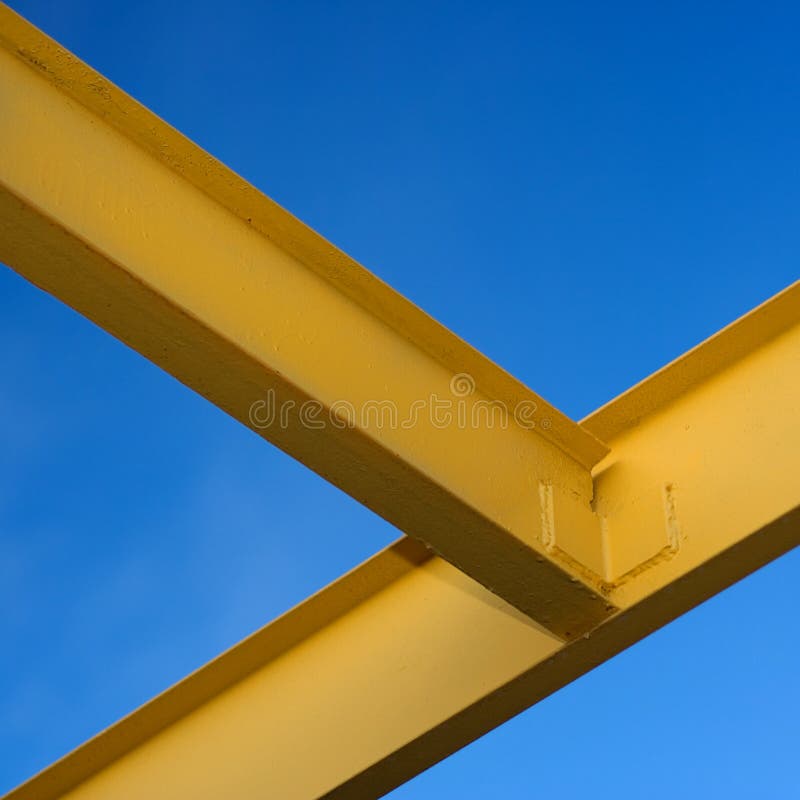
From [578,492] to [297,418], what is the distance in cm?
72

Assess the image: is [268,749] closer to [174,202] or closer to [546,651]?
[546,651]

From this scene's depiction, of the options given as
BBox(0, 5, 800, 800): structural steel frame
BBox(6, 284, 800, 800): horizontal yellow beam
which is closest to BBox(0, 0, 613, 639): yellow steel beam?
BBox(0, 5, 800, 800): structural steel frame

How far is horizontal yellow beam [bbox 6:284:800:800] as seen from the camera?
2.54 metres

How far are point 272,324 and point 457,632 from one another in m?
0.86

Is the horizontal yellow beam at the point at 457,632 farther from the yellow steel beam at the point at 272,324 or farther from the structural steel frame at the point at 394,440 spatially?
the yellow steel beam at the point at 272,324

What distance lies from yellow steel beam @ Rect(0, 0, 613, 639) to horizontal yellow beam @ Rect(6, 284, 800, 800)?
14 cm

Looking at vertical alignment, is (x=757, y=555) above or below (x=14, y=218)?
below

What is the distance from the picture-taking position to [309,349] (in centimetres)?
245

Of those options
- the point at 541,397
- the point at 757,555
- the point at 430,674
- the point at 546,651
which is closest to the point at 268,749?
the point at 430,674

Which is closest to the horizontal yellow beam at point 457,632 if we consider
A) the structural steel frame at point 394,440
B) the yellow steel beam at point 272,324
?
the structural steel frame at point 394,440

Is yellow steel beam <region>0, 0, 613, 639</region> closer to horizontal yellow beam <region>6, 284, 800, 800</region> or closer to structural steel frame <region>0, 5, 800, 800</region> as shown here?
structural steel frame <region>0, 5, 800, 800</region>

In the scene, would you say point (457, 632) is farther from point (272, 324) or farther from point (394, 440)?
point (272, 324)

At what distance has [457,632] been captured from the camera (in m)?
2.87

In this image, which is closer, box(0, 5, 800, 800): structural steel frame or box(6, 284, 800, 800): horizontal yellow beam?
box(0, 5, 800, 800): structural steel frame
